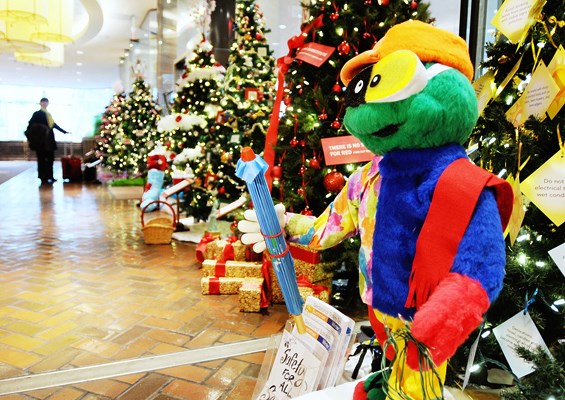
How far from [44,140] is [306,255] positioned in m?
8.47

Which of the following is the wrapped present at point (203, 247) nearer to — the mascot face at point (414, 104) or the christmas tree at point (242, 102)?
the christmas tree at point (242, 102)

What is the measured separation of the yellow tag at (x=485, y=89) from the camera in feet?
5.54

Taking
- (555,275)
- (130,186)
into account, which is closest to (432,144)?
(555,275)

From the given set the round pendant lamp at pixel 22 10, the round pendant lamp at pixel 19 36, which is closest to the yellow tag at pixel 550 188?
the round pendant lamp at pixel 22 10

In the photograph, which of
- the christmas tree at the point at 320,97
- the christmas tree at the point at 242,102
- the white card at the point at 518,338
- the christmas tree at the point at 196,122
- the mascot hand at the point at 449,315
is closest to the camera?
the mascot hand at the point at 449,315

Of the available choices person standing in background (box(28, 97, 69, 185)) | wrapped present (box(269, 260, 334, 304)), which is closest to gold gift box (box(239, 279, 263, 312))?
wrapped present (box(269, 260, 334, 304))

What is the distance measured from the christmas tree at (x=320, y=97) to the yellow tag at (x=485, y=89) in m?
0.85

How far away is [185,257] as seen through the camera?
3.88m

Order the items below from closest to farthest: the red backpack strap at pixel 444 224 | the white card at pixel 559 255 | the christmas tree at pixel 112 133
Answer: the red backpack strap at pixel 444 224, the white card at pixel 559 255, the christmas tree at pixel 112 133

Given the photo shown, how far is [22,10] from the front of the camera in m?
5.42

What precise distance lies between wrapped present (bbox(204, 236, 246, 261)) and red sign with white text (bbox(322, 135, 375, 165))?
110 cm

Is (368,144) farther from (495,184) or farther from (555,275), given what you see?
A: (555,275)

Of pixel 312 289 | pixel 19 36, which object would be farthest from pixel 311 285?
pixel 19 36

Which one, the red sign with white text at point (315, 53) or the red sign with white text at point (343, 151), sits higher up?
the red sign with white text at point (315, 53)
